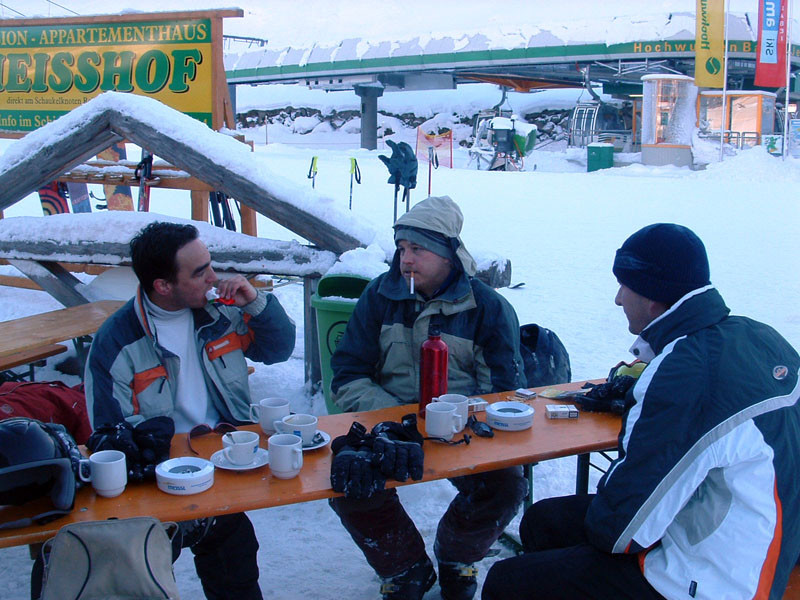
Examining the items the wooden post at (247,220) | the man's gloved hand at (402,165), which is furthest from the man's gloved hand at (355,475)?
the wooden post at (247,220)

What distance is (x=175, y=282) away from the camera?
2754mm

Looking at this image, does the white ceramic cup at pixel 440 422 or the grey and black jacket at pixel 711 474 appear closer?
the grey and black jacket at pixel 711 474

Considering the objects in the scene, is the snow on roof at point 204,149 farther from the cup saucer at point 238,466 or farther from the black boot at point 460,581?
the cup saucer at point 238,466

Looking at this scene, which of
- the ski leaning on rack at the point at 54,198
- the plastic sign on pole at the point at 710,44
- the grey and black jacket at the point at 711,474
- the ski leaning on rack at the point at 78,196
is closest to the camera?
the grey and black jacket at the point at 711,474

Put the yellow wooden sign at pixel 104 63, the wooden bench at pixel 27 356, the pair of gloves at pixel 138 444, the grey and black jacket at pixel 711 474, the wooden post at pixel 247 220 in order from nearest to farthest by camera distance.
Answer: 1. the grey and black jacket at pixel 711 474
2. the pair of gloves at pixel 138 444
3. the wooden bench at pixel 27 356
4. the yellow wooden sign at pixel 104 63
5. the wooden post at pixel 247 220

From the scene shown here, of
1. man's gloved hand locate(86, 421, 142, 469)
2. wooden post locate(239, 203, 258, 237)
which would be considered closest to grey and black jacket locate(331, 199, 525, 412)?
man's gloved hand locate(86, 421, 142, 469)

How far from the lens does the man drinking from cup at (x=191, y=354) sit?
2564mm

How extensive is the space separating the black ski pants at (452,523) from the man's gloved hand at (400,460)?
545mm

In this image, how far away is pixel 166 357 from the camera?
2.75m

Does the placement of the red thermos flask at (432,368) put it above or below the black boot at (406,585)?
above

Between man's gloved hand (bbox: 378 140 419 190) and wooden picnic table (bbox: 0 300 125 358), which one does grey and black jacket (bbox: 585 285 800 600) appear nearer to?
wooden picnic table (bbox: 0 300 125 358)

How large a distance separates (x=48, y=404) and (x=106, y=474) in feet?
6.95

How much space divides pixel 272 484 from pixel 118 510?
0.40 m

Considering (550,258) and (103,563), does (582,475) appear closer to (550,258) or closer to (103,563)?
(103,563)
